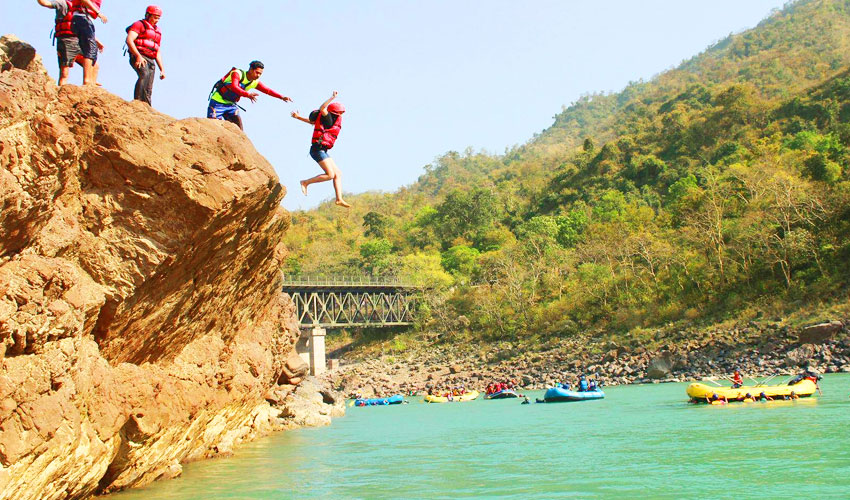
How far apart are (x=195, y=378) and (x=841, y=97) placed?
6616 centimetres

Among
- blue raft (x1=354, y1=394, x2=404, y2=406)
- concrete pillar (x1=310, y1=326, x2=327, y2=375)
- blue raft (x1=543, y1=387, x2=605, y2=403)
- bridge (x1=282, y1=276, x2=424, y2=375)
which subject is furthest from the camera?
bridge (x1=282, y1=276, x2=424, y2=375)

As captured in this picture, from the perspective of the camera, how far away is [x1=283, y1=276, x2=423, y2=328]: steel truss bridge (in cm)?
6184

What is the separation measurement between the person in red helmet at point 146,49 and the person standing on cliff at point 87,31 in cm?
44

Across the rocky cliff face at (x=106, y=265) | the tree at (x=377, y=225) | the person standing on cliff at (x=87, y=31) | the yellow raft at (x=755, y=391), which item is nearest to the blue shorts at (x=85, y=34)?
the person standing on cliff at (x=87, y=31)

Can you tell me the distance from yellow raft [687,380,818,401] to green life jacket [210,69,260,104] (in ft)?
65.1

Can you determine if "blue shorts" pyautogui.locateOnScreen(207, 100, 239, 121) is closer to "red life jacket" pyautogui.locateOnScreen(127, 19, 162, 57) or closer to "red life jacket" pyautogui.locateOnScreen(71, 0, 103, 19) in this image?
"red life jacket" pyautogui.locateOnScreen(127, 19, 162, 57)

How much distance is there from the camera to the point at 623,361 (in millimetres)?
40281

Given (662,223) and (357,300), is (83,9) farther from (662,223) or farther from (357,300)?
(357,300)

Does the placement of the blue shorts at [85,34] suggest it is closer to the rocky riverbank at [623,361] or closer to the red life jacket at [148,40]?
the red life jacket at [148,40]

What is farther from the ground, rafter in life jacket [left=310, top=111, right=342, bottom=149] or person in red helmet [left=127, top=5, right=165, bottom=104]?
person in red helmet [left=127, top=5, right=165, bottom=104]

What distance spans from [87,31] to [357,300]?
58.8 metres

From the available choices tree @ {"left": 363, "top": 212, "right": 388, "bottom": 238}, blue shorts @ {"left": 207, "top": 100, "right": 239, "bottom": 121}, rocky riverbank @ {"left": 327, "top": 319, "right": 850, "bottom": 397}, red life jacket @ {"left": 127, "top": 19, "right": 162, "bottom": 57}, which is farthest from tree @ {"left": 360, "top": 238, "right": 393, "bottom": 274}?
→ red life jacket @ {"left": 127, "top": 19, "right": 162, "bottom": 57}

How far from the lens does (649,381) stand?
3678 cm

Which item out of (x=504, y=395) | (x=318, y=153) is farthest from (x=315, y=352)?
(x=318, y=153)
